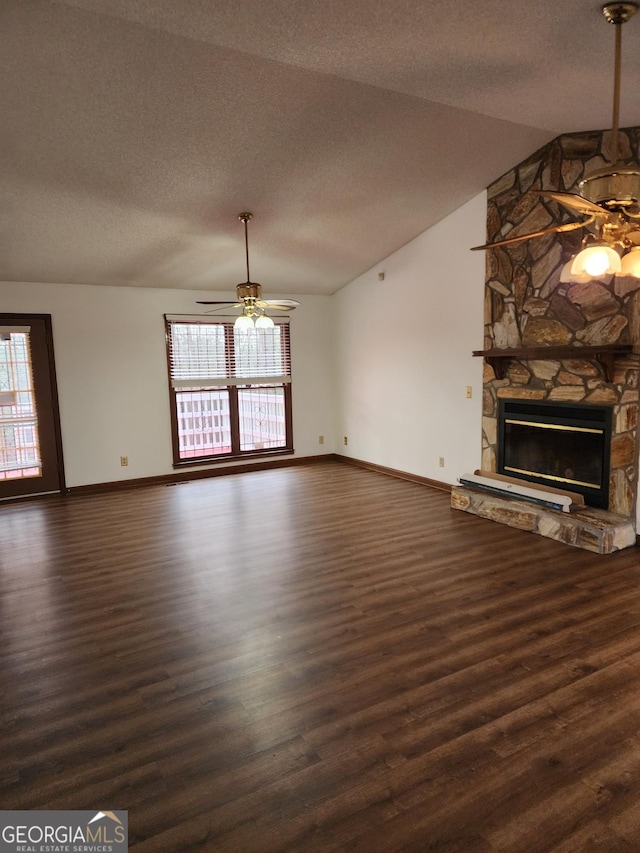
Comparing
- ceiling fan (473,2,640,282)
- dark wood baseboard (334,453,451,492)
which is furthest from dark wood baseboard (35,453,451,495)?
ceiling fan (473,2,640,282)

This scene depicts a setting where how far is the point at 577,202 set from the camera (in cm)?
221

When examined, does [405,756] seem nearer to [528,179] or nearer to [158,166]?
[158,166]

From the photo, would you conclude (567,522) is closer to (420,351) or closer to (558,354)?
(558,354)

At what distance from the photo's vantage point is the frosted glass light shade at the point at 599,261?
2.35m

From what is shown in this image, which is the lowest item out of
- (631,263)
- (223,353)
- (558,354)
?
(558,354)

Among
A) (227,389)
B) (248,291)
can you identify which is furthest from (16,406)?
(248,291)

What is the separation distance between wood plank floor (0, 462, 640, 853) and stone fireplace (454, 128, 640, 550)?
107cm

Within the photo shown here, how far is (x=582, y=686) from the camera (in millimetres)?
2441

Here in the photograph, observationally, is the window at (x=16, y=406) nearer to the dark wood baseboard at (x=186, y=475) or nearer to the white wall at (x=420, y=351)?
the dark wood baseboard at (x=186, y=475)

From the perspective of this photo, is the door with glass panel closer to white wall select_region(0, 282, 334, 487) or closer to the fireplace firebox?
white wall select_region(0, 282, 334, 487)

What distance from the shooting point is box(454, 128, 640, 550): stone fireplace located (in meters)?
4.18

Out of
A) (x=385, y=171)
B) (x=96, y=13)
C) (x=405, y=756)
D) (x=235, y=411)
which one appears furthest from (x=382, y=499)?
(x=96, y=13)

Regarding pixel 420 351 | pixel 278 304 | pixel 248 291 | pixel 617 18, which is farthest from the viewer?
pixel 420 351

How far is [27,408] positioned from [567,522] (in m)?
5.73
